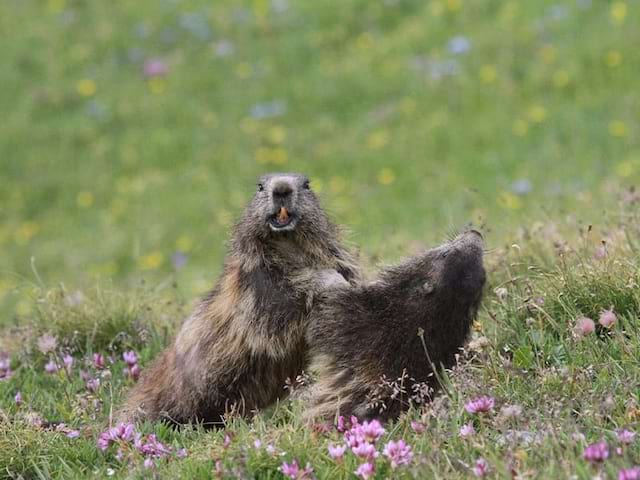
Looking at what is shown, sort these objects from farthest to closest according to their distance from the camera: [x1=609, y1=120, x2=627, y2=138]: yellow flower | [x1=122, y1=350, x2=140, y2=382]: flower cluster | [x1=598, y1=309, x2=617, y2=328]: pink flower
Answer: [x1=609, y1=120, x2=627, y2=138]: yellow flower
[x1=122, y1=350, x2=140, y2=382]: flower cluster
[x1=598, y1=309, x2=617, y2=328]: pink flower

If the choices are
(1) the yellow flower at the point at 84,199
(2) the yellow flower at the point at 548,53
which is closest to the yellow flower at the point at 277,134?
(1) the yellow flower at the point at 84,199

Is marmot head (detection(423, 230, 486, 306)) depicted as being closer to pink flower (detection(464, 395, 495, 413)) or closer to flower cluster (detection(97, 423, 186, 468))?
pink flower (detection(464, 395, 495, 413))

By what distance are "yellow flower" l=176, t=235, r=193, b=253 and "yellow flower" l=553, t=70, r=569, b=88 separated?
497 centimetres

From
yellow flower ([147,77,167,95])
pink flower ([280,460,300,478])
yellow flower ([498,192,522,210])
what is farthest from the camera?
yellow flower ([147,77,167,95])

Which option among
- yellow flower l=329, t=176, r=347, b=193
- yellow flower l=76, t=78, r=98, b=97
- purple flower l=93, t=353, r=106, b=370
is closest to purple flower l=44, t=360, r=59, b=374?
purple flower l=93, t=353, r=106, b=370

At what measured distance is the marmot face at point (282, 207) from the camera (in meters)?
5.45

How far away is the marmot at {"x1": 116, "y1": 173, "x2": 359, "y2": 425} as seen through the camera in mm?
5191

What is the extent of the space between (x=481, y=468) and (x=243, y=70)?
1308 cm

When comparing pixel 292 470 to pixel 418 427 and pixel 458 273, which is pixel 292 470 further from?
pixel 458 273

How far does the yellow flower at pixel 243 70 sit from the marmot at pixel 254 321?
10.8 m

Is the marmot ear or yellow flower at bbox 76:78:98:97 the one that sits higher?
the marmot ear

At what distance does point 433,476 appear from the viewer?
3.94 metres

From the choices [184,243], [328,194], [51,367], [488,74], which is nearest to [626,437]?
[328,194]

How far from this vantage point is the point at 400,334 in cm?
480
